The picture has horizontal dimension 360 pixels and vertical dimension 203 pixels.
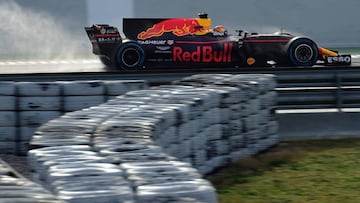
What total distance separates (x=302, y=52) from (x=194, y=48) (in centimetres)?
213

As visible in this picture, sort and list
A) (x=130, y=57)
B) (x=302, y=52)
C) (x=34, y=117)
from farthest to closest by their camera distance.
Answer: (x=130, y=57)
(x=302, y=52)
(x=34, y=117)

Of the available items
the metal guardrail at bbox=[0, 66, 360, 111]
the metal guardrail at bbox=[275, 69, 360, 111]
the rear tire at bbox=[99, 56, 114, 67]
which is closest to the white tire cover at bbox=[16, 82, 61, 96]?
the metal guardrail at bbox=[0, 66, 360, 111]

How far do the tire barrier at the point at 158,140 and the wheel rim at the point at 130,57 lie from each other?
677cm

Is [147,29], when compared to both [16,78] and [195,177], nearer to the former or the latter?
[16,78]

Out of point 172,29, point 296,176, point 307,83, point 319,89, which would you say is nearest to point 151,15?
point 172,29

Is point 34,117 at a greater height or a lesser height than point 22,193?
lesser

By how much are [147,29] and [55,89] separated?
761 cm

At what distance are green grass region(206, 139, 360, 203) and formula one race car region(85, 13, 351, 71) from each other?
680cm

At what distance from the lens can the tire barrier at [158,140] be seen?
3.71 metres

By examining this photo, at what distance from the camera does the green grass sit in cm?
579

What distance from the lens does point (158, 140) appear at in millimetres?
5586

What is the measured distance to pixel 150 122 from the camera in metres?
5.70

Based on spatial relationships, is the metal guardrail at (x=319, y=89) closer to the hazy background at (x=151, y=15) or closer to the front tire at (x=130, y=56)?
the front tire at (x=130, y=56)

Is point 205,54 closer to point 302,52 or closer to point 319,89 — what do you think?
point 302,52
